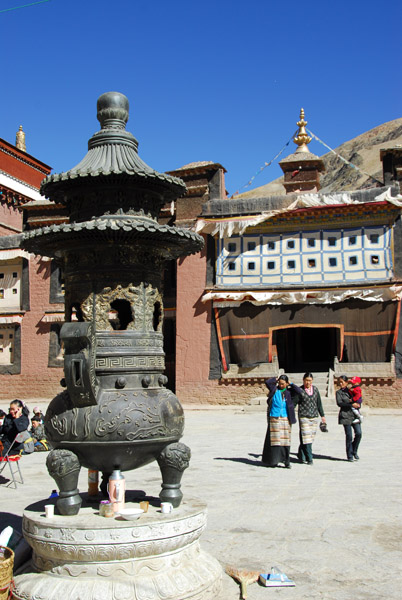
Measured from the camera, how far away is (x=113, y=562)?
4527 mm

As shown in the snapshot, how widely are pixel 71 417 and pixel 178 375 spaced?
16976 millimetres

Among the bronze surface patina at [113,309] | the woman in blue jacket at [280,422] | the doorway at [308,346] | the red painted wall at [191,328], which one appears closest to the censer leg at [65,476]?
the bronze surface patina at [113,309]

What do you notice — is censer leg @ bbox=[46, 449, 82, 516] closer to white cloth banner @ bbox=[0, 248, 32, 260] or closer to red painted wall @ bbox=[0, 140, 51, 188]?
white cloth banner @ bbox=[0, 248, 32, 260]

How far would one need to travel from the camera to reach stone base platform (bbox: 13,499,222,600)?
4.45 meters

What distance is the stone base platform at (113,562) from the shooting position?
4445 millimetres

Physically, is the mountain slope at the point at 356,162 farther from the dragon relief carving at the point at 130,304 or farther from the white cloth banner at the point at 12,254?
the dragon relief carving at the point at 130,304

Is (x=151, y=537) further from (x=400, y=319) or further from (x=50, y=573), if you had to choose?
(x=400, y=319)

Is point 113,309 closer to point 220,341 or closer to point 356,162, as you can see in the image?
point 220,341

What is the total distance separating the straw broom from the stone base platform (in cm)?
24

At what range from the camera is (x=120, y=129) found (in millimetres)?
6250

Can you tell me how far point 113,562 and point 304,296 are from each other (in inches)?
659

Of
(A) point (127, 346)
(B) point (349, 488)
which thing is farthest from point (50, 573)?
(B) point (349, 488)

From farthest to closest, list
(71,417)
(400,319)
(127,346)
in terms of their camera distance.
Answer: (400,319) < (127,346) < (71,417)

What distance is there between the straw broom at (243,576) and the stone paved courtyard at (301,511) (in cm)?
6
